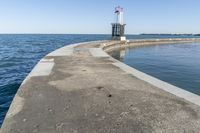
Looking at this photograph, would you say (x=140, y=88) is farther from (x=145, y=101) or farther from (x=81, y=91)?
(x=81, y=91)

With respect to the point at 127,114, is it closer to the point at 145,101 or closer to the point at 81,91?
the point at 145,101

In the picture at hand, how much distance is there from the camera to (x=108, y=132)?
12.2 feet

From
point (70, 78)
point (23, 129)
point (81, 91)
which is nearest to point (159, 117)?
point (81, 91)

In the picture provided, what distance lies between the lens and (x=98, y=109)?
476 centimetres

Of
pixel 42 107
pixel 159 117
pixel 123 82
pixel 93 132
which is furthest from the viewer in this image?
pixel 123 82

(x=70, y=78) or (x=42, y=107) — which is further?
(x=70, y=78)

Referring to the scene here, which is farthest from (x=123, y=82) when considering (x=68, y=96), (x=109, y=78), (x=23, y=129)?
(x=23, y=129)

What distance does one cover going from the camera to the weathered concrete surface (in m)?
3.90

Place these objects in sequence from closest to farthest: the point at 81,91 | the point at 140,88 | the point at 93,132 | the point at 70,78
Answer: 1. the point at 93,132
2. the point at 81,91
3. the point at 140,88
4. the point at 70,78

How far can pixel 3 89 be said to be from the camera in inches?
397

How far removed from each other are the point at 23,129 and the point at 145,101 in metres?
3.43

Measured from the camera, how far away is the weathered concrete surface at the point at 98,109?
3.90 meters

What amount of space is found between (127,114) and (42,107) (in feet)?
7.60

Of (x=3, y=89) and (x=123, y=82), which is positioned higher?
(x=123, y=82)
